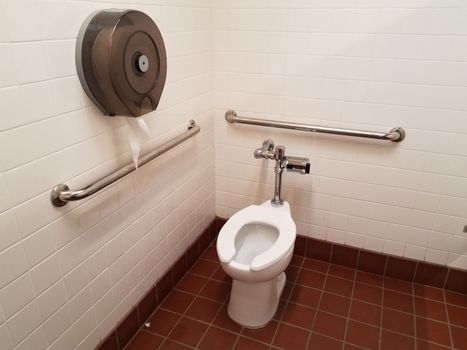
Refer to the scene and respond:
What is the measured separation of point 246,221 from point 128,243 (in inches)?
21.6

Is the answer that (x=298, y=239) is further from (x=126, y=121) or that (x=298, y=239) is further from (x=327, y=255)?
Answer: (x=126, y=121)

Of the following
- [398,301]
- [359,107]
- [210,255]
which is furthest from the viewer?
[210,255]

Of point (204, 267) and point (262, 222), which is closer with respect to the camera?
point (262, 222)

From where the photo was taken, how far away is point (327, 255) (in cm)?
206

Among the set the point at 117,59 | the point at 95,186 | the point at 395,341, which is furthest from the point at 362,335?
the point at 117,59

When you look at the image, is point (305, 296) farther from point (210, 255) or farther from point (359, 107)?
point (359, 107)

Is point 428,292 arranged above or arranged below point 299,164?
below

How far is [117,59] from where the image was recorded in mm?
1049

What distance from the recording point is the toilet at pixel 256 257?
4.75ft

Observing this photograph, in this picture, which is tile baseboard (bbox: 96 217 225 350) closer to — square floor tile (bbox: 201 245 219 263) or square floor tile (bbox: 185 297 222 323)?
square floor tile (bbox: 201 245 219 263)

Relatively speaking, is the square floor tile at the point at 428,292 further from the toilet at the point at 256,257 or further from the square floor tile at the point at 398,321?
the toilet at the point at 256,257

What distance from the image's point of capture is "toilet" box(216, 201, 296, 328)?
4.75 ft

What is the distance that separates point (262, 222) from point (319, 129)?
1.75ft

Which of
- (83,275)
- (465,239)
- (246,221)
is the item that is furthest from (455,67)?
(83,275)
